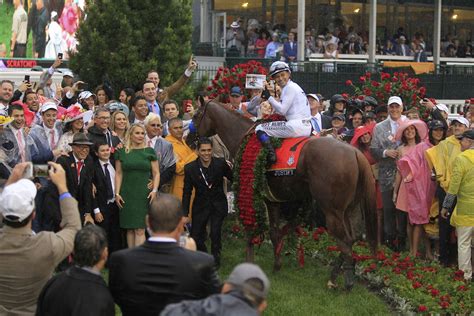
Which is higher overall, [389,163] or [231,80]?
[231,80]

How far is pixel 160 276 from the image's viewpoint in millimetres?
4438

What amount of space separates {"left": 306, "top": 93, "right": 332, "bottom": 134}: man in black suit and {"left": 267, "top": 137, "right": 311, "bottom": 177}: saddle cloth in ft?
5.12

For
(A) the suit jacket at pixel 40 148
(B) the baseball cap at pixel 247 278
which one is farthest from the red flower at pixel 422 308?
(B) the baseball cap at pixel 247 278

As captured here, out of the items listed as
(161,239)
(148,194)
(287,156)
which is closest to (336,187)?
(287,156)

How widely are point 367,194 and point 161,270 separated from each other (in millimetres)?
4961

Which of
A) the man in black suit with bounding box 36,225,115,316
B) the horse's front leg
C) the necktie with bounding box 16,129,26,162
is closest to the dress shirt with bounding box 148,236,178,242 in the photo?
the man in black suit with bounding box 36,225,115,316

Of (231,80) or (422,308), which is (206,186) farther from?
(231,80)

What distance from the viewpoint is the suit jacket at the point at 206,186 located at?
31.3 ft

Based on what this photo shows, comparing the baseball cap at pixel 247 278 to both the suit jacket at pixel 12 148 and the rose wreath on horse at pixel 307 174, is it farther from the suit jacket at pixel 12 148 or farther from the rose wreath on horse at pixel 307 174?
the suit jacket at pixel 12 148

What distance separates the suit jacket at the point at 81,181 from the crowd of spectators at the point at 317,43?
14254mm

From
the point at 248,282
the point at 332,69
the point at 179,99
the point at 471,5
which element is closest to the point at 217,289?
the point at 248,282

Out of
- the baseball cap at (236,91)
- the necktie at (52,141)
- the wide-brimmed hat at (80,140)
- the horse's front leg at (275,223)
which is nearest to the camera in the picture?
the wide-brimmed hat at (80,140)

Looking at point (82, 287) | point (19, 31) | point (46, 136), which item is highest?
point (19, 31)

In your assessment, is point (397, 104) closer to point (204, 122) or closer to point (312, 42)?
point (204, 122)
